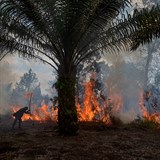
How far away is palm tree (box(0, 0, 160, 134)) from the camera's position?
8.17m

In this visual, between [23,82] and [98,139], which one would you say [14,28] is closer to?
[98,139]

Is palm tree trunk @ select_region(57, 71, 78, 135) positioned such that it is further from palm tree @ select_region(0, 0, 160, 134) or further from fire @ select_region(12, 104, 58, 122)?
fire @ select_region(12, 104, 58, 122)

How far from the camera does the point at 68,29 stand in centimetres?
858

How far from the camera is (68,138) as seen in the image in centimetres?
812

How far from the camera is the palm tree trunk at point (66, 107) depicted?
338 inches

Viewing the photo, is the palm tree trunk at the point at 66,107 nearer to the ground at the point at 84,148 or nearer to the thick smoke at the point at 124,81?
the ground at the point at 84,148

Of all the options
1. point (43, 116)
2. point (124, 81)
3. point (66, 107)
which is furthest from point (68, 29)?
point (124, 81)

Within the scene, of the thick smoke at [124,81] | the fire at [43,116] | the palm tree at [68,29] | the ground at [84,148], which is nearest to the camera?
the ground at [84,148]

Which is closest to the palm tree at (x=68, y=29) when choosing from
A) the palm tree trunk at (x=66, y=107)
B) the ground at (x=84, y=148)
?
the palm tree trunk at (x=66, y=107)

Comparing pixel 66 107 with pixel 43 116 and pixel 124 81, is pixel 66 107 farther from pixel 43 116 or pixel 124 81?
pixel 124 81

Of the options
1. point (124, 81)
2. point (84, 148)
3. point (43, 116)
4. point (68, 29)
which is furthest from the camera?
point (124, 81)

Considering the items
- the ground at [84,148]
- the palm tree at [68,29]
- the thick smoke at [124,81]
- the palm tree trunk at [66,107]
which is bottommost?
the ground at [84,148]

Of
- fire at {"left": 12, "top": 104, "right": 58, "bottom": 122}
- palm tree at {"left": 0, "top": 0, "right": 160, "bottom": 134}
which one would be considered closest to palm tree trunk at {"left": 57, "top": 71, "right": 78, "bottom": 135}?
palm tree at {"left": 0, "top": 0, "right": 160, "bottom": 134}

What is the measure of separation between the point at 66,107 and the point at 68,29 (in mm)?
2349
